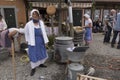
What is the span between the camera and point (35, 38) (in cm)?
364

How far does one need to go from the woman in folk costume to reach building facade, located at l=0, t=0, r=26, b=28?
5785 millimetres

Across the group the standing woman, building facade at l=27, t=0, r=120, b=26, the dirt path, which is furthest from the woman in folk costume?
building facade at l=27, t=0, r=120, b=26

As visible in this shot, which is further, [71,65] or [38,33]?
[38,33]

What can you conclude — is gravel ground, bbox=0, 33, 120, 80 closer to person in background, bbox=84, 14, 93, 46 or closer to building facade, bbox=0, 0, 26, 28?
person in background, bbox=84, 14, 93, 46

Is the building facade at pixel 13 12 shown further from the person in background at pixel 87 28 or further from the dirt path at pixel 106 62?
the dirt path at pixel 106 62

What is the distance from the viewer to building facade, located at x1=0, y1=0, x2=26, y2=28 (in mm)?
8656

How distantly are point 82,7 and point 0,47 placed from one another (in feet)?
21.2

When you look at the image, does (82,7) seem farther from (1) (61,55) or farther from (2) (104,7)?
(1) (61,55)

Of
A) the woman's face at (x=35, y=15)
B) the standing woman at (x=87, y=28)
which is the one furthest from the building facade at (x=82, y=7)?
the woman's face at (x=35, y=15)

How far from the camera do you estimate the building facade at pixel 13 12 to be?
8656 millimetres

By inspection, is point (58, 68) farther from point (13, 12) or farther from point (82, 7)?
point (82, 7)

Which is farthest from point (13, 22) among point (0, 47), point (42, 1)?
point (0, 47)

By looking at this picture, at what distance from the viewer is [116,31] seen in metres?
6.15

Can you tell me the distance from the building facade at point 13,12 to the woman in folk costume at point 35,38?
5.78m
